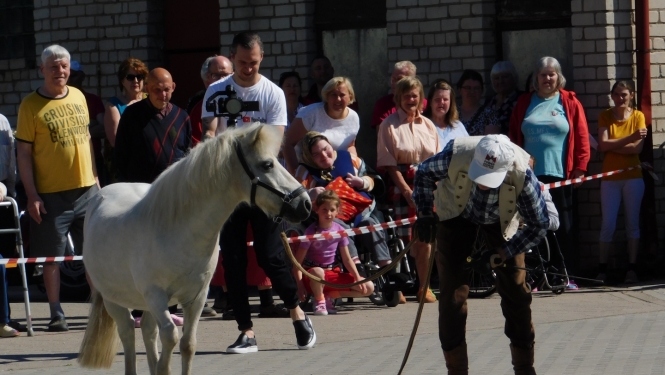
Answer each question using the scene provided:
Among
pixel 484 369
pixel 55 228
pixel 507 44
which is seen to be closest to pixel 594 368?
pixel 484 369

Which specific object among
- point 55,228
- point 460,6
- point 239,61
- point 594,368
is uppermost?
point 460,6

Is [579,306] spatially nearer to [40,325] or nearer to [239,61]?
[239,61]

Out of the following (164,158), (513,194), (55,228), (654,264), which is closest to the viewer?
(513,194)

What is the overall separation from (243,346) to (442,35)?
19.3ft

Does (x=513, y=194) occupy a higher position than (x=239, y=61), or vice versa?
(x=239, y=61)

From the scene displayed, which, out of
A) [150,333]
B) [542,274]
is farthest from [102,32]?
[150,333]

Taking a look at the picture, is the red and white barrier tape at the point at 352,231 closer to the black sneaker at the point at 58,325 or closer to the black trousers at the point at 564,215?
the black trousers at the point at 564,215

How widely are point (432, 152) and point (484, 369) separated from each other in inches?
155

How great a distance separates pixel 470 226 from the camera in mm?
7258

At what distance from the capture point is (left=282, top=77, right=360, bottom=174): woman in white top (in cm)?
1156

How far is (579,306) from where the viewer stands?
1106 centimetres

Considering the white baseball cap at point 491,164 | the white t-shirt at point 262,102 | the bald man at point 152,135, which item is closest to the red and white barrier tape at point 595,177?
the white t-shirt at point 262,102

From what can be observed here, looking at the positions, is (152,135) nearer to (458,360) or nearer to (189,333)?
(189,333)

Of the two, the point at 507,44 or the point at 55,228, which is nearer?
the point at 55,228
